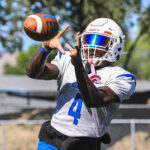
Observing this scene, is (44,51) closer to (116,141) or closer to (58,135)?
(58,135)

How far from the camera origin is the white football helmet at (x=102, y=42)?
8.05 feet

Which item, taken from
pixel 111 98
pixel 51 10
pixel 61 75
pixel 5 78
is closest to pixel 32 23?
pixel 61 75

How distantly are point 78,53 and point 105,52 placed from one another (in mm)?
662

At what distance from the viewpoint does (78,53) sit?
191 centimetres

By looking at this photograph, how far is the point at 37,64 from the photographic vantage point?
2.30 meters

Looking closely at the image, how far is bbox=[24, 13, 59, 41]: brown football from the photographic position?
2354 mm

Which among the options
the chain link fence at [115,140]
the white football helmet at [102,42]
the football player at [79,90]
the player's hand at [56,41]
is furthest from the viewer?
the chain link fence at [115,140]

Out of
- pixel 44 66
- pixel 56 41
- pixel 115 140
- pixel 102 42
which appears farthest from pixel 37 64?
pixel 115 140

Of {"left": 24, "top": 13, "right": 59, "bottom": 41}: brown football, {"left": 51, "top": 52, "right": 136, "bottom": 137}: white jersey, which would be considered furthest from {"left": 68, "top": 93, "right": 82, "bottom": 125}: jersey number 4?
{"left": 24, "top": 13, "right": 59, "bottom": 41}: brown football

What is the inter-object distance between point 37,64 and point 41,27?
13.6 inches

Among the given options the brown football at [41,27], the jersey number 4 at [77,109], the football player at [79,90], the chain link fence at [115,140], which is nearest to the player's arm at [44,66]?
the football player at [79,90]

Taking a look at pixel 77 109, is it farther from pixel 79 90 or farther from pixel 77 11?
pixel 77 11

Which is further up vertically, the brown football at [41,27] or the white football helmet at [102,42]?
the brown football at [41,27]

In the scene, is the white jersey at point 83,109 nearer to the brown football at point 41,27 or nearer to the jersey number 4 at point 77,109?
the jersey number 4 at point 77,109
